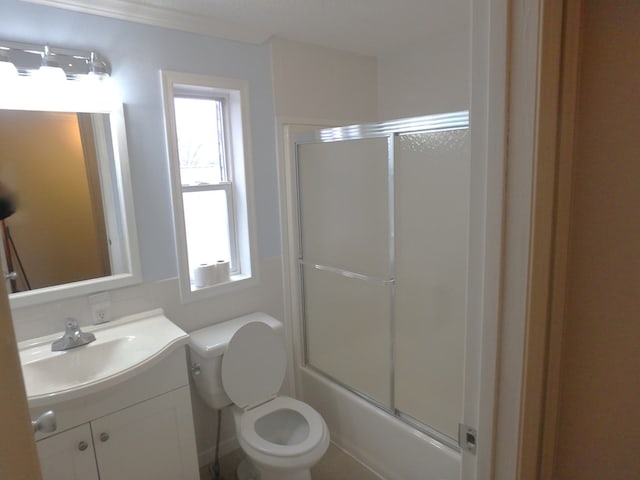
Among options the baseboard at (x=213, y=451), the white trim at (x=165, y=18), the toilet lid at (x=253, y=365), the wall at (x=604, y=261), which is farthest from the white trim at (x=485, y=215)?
the baseboard at (x=213, y=451)

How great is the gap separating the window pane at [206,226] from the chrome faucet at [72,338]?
61 cm

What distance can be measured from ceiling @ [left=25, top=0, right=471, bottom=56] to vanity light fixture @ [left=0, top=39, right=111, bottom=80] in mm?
170

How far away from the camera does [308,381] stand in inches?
98.7

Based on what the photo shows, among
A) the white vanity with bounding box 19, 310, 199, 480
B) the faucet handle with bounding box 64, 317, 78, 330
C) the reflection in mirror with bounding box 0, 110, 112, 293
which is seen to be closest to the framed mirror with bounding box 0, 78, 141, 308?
the reflection in mirror with bounding box 0, 110, 112, 293

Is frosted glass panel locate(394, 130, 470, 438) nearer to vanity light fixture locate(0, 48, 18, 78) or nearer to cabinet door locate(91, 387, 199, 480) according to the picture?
cabinet door locate(91, 387, 199, 480)

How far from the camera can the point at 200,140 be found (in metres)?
2.14

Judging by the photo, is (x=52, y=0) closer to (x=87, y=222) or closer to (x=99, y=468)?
(x=87, y=222)

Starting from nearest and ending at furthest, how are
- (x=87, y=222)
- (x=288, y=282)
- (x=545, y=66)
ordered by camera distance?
(x=545, y=66)
(x=87, y=222)
(x=288, y=282)

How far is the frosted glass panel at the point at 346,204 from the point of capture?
1.90 meters

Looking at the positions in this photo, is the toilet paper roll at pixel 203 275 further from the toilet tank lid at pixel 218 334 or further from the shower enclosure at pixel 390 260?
the shower enclosure at pixel 390 260

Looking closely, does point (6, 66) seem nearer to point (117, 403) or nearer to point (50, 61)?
point (50, 61)

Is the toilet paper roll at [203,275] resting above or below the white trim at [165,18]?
below

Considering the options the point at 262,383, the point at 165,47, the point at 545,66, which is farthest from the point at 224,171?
the point at 545,66

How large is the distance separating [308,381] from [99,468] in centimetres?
128
